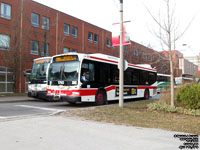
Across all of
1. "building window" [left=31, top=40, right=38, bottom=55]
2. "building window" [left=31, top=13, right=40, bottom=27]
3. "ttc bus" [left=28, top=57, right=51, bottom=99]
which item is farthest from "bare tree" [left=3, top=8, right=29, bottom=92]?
"ttc bus" [left=28, top=57, right=51, bottom=99]

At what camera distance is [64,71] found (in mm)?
13047

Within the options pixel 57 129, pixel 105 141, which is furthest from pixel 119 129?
pixel 57 129

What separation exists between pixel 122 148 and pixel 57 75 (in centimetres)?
922

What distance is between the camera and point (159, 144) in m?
4.98

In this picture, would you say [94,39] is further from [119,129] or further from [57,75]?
[119,129]

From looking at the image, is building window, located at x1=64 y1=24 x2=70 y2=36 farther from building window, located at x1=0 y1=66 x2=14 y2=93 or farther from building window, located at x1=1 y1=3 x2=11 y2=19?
building window, located at x1=0 y1=66 x2=14 y2=93

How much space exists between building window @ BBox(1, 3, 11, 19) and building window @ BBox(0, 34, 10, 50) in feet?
7.94

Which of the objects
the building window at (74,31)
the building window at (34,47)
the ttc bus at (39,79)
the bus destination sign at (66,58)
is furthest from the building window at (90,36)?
the bus destination sign at (66,58)

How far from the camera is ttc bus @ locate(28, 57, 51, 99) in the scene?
16594 millimetres

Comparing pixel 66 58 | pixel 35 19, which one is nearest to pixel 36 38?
pixel 35 19

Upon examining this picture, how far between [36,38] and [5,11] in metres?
4.54

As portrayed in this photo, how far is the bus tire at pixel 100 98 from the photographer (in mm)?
13500

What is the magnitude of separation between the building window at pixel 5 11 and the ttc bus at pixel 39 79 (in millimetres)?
11304

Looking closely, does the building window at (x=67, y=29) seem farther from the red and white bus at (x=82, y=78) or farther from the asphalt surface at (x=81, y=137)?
the asphalt surface at (x=81, y=137)
